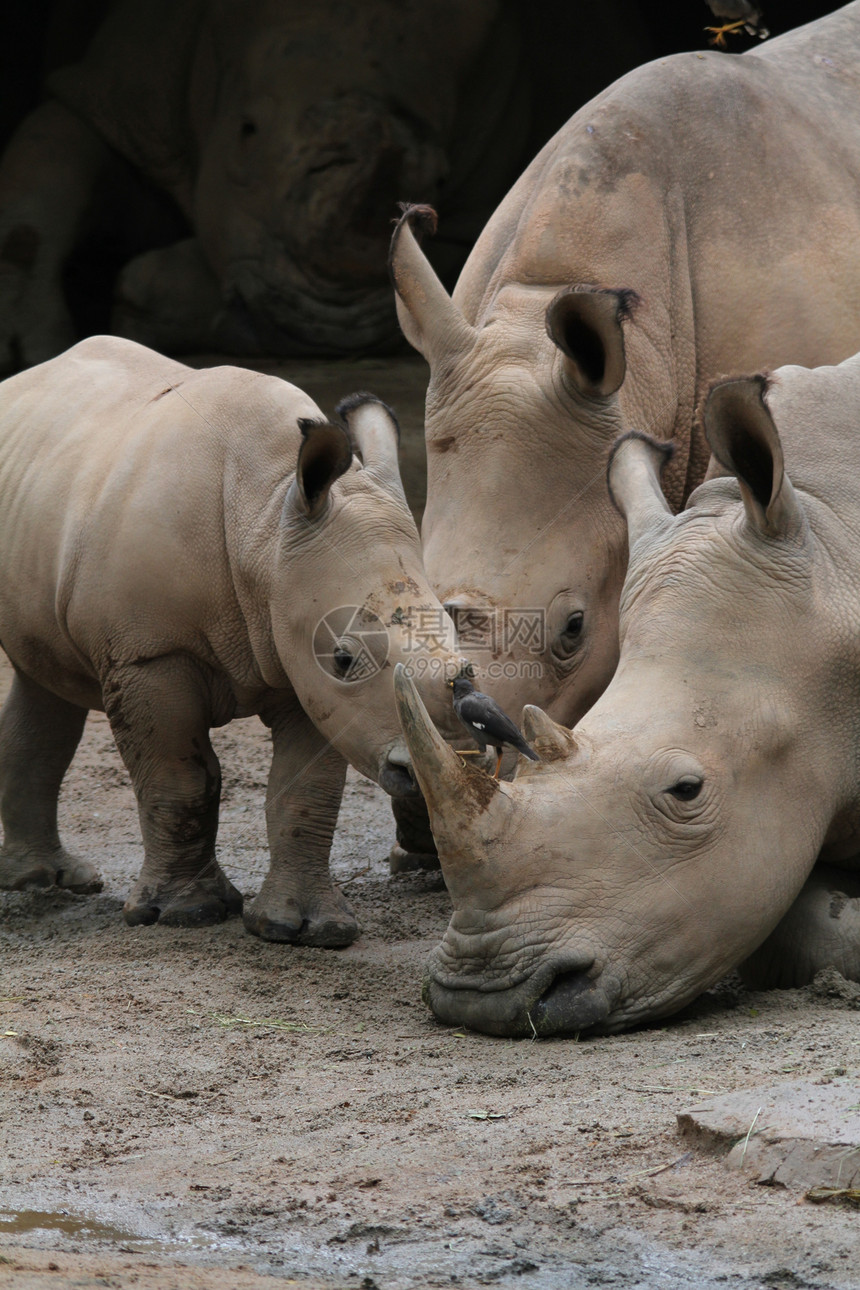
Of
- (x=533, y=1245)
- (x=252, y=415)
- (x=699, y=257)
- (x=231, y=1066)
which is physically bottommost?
(x=231, y=1066)

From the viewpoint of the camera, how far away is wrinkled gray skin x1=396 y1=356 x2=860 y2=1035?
4090 millimetres

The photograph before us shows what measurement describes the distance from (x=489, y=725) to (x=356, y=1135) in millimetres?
1145

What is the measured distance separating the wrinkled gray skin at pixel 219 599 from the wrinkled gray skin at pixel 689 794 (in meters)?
1.00

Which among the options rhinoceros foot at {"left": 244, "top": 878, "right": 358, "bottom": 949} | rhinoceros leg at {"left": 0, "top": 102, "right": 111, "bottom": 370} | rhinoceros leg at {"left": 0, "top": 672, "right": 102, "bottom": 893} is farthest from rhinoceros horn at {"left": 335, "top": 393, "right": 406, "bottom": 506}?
rhinoceros leg at {"left": 0, "top": 102, "right": 111, "bottom": 370}

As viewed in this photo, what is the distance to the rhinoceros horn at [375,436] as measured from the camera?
5613mm

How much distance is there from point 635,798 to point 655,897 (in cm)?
24

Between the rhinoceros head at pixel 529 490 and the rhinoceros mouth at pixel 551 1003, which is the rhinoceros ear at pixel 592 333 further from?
the rhinoceros mouth at pixel 551 1003

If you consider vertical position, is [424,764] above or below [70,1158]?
above

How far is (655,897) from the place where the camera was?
414 cm

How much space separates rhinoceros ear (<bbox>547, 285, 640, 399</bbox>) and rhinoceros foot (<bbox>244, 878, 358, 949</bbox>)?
1.90 meters

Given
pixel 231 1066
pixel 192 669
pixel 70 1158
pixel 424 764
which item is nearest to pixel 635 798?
pixel 424 764

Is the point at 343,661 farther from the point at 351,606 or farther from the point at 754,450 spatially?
the point at 754,450

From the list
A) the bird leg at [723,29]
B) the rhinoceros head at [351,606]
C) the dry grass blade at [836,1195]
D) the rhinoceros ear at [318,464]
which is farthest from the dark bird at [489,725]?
the bird leg at [723,29]

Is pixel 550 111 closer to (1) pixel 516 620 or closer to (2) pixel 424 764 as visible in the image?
(1) pixel 516 620
